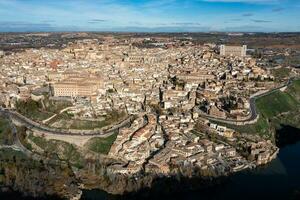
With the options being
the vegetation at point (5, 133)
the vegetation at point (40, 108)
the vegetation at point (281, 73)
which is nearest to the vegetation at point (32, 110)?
the vegetation at point (40, 108)

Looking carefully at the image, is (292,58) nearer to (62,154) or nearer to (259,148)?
(259,148)

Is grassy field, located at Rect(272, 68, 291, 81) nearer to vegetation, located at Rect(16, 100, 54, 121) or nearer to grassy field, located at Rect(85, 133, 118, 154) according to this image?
grassy field, located at Rect(85, 133, 118, 154)

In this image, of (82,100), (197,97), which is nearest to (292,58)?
(197,97)

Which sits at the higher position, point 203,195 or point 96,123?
point 96,123

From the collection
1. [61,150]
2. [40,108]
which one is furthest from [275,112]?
[40,108]

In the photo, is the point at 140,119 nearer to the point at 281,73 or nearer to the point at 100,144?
the point at 100,144
